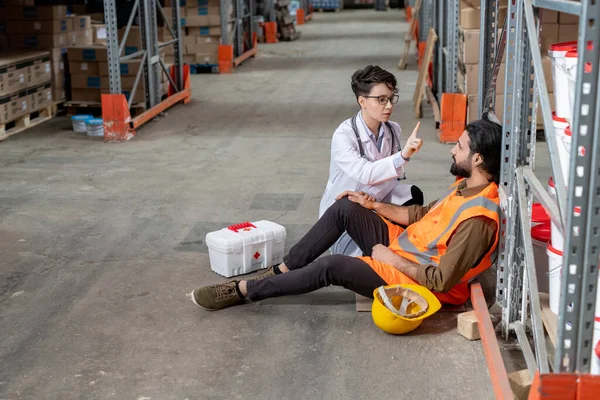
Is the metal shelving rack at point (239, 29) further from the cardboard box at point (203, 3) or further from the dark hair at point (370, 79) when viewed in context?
the dark hair at point (370, 79)

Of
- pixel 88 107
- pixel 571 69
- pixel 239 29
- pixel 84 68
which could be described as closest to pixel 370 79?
pixel 571 69

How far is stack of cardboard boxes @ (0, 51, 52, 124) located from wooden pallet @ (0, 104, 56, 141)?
11 centimetres

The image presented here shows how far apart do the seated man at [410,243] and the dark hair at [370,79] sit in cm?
66

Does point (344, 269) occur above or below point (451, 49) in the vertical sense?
below

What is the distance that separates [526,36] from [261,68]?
47.9 ft

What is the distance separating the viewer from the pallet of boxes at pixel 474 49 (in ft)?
29.0

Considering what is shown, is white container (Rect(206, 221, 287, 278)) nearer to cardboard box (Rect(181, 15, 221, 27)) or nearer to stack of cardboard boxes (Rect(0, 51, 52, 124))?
stack of cardboard boxes (Rect(0, 51, 52, 124))

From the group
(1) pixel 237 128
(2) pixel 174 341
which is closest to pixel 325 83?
(1) pixel 237 128

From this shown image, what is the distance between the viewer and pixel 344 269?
4672mm

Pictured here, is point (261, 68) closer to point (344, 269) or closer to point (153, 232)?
point (153, 232)

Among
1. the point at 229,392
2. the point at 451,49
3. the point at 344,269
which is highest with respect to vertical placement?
the point at 451,49

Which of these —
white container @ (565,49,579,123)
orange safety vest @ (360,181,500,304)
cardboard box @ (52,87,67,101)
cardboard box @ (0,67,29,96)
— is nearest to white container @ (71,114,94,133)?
cardboard box @ (0,67,29,96)

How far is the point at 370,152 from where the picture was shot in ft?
17.4

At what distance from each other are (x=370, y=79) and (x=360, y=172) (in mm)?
576
